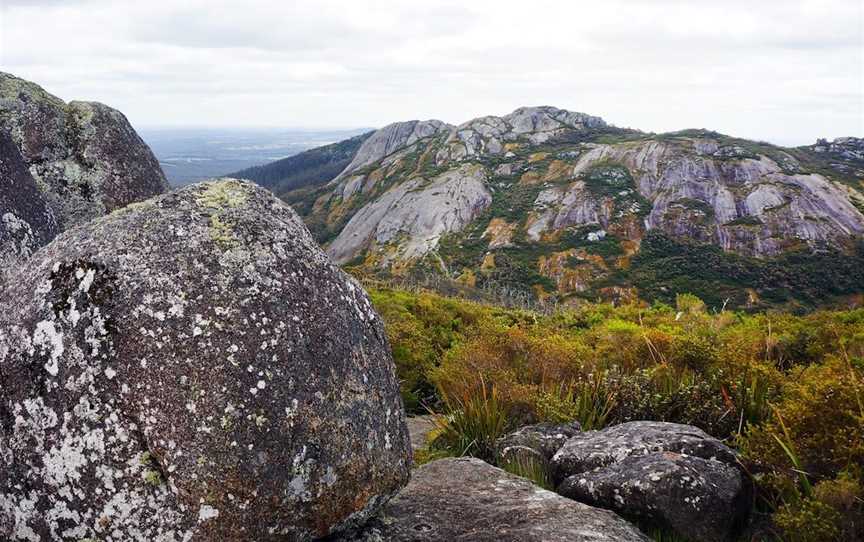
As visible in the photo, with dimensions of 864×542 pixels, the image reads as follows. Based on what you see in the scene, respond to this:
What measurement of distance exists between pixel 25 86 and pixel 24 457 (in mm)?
10566

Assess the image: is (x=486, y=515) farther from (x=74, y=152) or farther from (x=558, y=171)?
(x=558, y=171)

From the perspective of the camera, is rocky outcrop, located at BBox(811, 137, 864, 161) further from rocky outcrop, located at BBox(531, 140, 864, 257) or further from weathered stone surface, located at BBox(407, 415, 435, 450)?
weathered stone surface, located at BBox(407, 415, 435, 450)

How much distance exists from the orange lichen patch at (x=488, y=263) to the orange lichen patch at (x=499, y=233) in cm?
456

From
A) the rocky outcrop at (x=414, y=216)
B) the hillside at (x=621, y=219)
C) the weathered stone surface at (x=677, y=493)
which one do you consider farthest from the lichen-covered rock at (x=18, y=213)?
the rocky outcrop at (x=414, y=216)

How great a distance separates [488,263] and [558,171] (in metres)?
43.9

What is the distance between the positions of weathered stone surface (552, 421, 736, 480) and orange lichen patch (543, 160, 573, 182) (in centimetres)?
13527

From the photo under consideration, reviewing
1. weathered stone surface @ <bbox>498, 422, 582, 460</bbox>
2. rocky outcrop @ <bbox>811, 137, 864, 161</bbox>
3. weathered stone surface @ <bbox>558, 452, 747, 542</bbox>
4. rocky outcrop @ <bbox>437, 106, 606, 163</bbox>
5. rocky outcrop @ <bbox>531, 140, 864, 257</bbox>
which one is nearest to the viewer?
weathered stone surface @ <bbox>558, 452, 747, 542</bbox>

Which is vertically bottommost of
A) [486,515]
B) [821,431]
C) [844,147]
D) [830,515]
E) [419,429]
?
[419,429]

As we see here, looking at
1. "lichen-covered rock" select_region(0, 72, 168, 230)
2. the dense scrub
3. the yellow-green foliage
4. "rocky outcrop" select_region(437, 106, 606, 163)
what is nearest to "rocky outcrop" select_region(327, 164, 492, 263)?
"rocky outcrop" select_region(437, 106, 606, 163)

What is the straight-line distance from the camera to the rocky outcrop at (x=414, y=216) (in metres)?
126

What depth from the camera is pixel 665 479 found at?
5.39 meters

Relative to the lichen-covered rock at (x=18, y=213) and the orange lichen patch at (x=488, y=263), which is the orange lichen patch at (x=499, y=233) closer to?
the orange lichen patch at (x=488, y=263)

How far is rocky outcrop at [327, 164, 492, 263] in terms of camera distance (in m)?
126

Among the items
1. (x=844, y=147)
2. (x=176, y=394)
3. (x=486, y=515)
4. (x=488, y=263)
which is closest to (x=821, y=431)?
(x=486, y=515)
